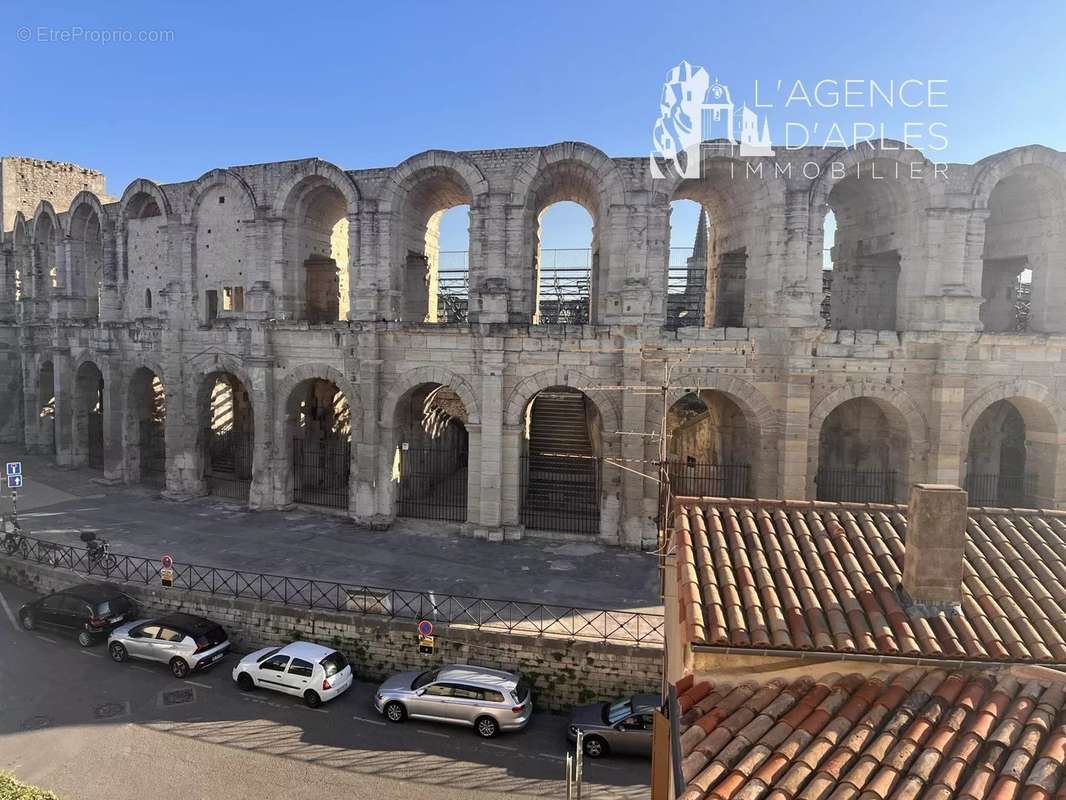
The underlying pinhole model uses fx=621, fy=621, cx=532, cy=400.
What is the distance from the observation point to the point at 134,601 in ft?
54.4

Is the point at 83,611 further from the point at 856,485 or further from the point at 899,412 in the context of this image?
the point at 899,412

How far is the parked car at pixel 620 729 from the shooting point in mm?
12117

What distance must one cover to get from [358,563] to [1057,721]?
16.1m

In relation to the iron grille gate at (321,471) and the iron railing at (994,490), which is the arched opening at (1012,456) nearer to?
the iron railing at (994,490)

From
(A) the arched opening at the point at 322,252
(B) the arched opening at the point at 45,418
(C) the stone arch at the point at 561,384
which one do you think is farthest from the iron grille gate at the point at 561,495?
(B) the arched opening at the point at 45,418

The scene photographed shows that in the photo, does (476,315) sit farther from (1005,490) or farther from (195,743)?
(1005,490)

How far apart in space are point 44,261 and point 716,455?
3578 cm

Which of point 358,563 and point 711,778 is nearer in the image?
point 711,778

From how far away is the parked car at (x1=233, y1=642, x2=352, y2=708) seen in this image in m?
13.4

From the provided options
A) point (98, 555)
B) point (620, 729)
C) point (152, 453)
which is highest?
point (152, 453)

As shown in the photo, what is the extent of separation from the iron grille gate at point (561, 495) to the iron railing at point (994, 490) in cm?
1293

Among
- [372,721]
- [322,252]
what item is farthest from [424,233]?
[372,721]

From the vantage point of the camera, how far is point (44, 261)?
109 ft

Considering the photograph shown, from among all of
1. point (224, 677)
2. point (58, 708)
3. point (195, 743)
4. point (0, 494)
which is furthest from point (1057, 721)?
point (0, 494)
